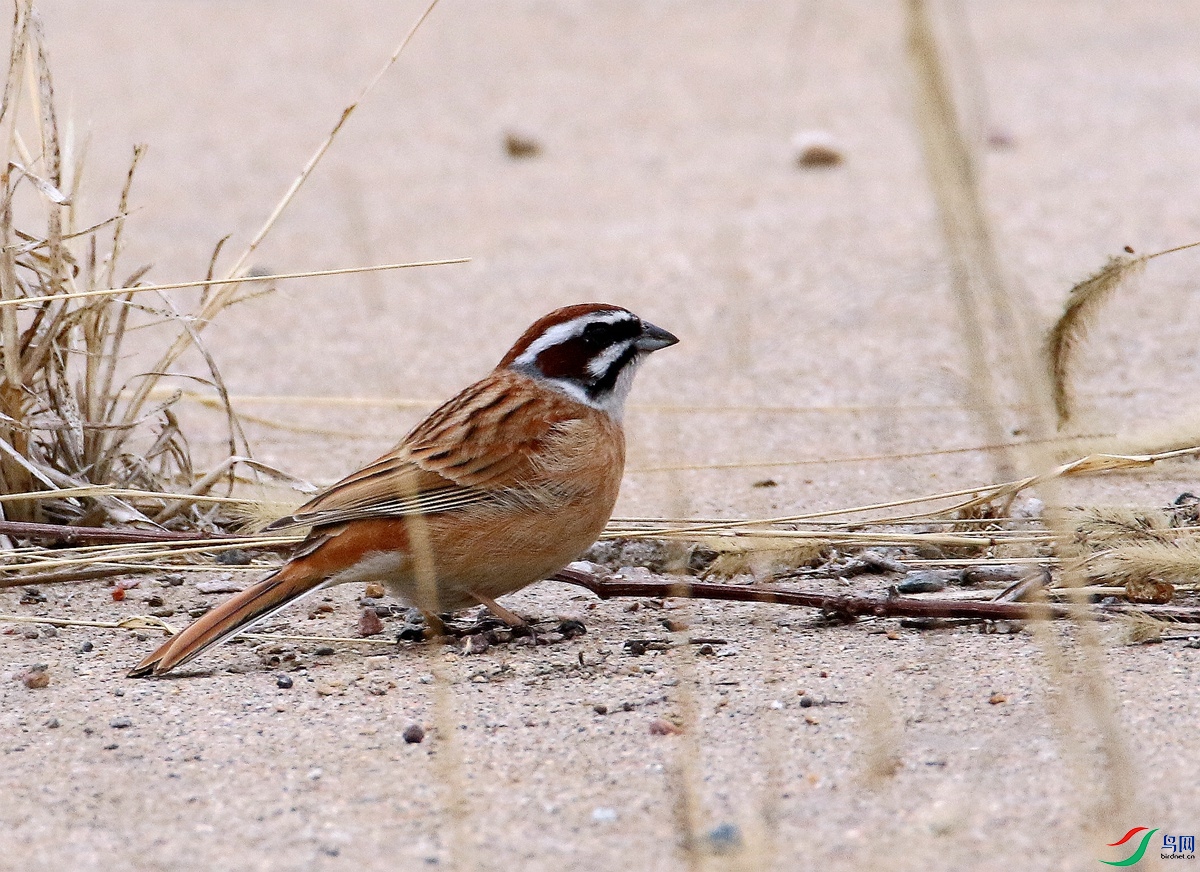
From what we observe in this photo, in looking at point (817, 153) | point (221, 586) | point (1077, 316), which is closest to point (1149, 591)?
point (1077, 316)

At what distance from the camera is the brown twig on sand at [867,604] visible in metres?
4.27

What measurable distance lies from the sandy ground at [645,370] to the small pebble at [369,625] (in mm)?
158

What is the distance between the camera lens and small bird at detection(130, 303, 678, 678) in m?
4.52

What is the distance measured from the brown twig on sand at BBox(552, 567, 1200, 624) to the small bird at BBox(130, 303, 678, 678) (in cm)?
22

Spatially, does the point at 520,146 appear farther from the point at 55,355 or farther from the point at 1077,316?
the point at 1077,316

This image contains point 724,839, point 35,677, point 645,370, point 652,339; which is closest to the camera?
point 724,839

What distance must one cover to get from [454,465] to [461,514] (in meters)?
0.16

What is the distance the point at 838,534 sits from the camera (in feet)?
15.6

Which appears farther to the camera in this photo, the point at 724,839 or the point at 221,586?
the point at 221,586

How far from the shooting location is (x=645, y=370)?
784 cm

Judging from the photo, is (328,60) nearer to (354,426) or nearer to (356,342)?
(356,342)

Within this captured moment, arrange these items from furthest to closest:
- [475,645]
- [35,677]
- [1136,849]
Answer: [475,645]
[35,677]
[1136,849]

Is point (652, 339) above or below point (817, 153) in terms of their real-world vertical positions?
below

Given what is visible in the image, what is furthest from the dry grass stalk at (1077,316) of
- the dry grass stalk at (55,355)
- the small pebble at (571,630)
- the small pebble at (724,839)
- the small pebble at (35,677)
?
the small pebble at (35,677)
